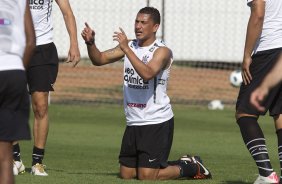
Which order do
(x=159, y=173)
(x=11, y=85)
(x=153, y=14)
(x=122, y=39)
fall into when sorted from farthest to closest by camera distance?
(x=153, y=14) < (x=159, y=173) < (x=122, y=39) < (x=11, y=85)

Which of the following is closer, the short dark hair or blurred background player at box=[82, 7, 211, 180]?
blurred background player at box=[82, 7, 211, 180]

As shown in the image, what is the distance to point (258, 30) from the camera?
8.80 m

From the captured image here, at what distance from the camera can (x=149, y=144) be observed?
34.2 feet

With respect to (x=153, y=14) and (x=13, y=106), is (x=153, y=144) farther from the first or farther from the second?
(x=13, y=106)

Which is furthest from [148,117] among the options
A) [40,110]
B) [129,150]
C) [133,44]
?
[40,110]

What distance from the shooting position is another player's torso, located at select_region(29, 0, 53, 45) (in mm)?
10578

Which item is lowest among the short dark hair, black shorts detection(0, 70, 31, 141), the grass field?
the grass field

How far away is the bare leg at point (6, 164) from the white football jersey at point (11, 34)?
51 centimetres

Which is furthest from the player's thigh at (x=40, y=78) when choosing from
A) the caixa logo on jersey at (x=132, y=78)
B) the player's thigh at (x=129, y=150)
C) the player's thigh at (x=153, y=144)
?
the player's thigh at (x=153, y=144)

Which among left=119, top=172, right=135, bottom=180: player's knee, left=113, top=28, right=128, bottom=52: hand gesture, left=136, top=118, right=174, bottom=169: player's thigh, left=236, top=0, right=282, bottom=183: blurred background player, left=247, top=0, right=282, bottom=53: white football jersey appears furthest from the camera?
left=136, top=118, right=174, bottom=169: player's thigh

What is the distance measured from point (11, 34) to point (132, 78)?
4.19 m

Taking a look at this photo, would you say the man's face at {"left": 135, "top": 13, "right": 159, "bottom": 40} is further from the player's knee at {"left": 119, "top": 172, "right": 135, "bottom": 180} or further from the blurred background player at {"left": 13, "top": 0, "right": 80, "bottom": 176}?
the player's knee at {"left": 119, "top": 172, "right": 135, "bottom": 180}

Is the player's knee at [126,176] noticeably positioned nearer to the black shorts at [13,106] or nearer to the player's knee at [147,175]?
the player's knee at [147,175]

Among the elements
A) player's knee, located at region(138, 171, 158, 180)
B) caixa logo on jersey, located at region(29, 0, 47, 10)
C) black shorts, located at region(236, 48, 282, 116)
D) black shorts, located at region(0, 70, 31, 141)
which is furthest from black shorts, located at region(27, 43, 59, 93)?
black shorts, located at region(0, 70, 31, 141)
